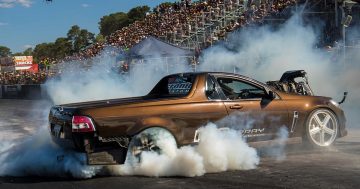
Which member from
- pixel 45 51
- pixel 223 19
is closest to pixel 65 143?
pixel 223 19

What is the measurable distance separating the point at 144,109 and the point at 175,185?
109 centimetres

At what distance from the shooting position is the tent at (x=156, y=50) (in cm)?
1847

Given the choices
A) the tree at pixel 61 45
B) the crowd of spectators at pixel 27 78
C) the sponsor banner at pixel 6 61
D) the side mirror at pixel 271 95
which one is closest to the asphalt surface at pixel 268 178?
the side mirror at pixel 271 95

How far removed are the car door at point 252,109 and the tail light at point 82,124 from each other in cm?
184

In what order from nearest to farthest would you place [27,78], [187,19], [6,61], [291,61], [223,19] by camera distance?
[291,61] → [223,19] → [187,19] → [27,78] → [6,61]

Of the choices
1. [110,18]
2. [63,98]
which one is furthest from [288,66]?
[110,18]

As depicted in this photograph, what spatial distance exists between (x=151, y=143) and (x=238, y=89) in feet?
5.84

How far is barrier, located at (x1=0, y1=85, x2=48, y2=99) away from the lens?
95.1ft

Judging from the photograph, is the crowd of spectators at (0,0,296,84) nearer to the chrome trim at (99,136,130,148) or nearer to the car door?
the car door

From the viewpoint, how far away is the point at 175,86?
737 centimetres

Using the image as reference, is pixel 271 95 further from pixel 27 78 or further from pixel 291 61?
pixel 27 78

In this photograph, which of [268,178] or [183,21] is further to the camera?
[183,21]

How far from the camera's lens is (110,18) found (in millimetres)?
100250

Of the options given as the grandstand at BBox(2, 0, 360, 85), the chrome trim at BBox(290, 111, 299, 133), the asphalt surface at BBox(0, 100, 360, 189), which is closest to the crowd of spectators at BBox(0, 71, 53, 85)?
the grandstand at BBox(2, 0, 360, 85)
